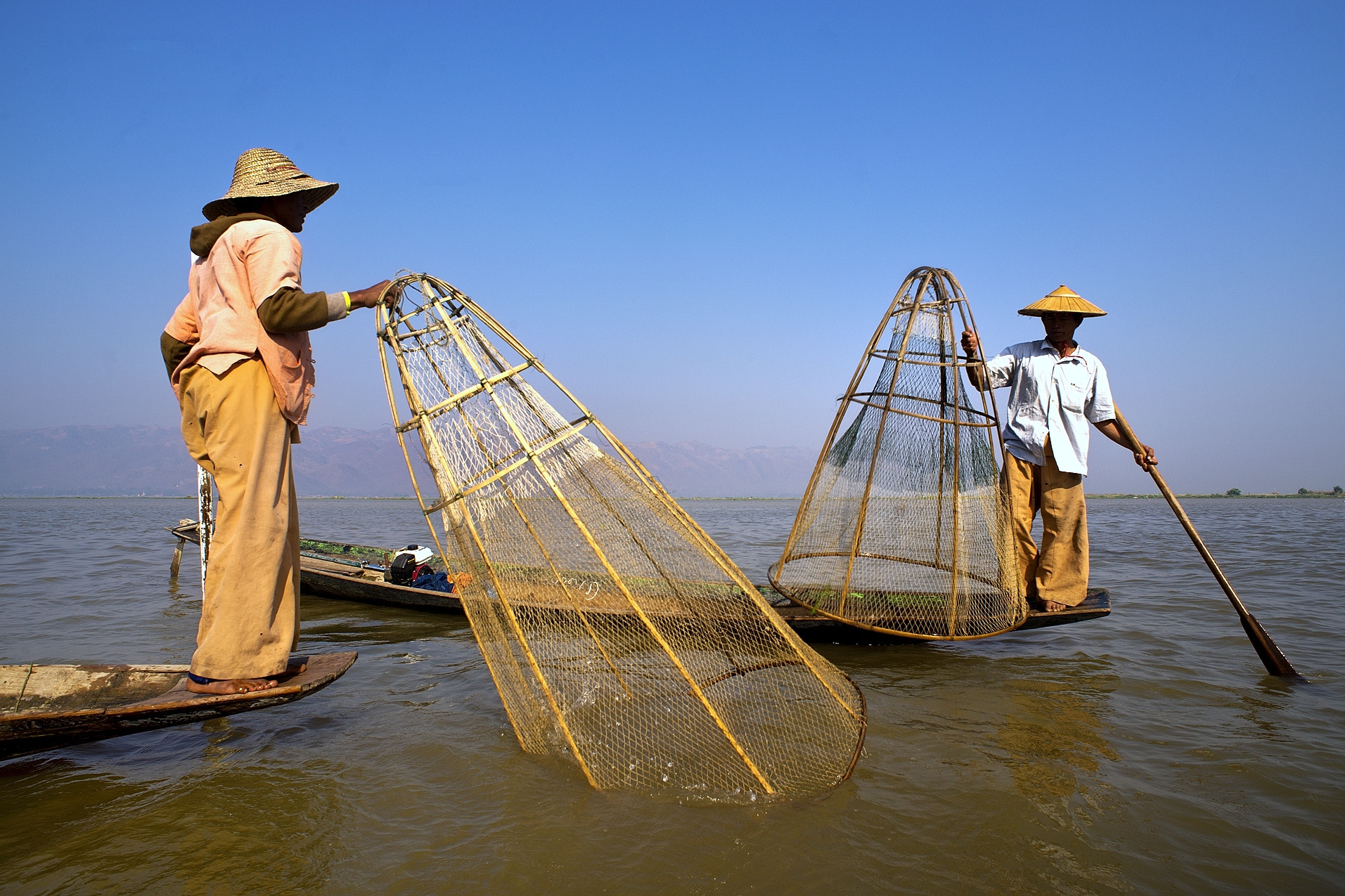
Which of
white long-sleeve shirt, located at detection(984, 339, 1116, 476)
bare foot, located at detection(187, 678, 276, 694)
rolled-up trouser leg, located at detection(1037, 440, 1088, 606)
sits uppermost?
white long-sleeve shirt, located at detection(984, 339, 1116, 476)

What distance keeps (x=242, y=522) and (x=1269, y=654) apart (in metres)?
6.01

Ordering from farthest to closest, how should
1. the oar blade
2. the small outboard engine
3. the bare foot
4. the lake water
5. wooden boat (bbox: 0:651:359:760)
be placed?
the small outboard engine
the oar blade
the bare foot
wooden boat (bbox: 0:651:359:760)
the lake water

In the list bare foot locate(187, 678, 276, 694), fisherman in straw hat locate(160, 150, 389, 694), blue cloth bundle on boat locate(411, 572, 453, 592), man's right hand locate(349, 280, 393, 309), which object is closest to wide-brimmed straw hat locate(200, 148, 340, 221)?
fisherman in straw hat locate(160, 150, 389, 694)

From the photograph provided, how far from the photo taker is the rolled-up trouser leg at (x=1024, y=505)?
5.20 m

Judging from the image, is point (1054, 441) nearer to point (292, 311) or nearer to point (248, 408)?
point (292, 311)

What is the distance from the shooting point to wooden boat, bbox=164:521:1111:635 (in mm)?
5086

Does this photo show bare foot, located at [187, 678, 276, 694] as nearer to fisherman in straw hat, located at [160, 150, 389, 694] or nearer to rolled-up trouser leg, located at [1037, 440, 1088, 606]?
fisherman in straw hat, located at [160, 150, 389, 694]

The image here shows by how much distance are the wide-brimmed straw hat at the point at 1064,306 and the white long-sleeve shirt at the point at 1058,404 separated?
0.98ft

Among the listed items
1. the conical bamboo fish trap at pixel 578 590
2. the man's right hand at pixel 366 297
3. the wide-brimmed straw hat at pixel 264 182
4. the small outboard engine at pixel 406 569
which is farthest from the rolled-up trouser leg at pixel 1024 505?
the small outboard engine at pixel 406 569

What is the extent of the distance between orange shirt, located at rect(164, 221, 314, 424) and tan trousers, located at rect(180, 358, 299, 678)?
58 millimetres

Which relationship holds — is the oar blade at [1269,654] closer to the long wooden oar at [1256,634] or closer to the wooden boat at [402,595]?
the long wooden oar at [1256,634]

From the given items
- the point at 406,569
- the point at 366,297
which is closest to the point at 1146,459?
the point at 366,297

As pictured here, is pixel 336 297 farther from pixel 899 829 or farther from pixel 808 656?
pixel 899 829

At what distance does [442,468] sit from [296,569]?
2.50 ft
